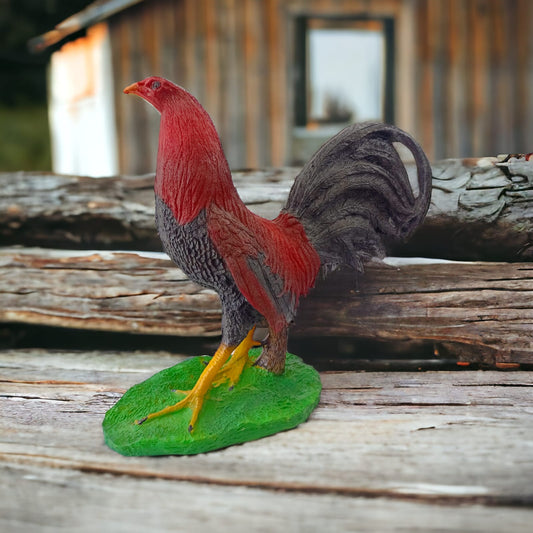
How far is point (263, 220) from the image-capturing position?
1.57 meters

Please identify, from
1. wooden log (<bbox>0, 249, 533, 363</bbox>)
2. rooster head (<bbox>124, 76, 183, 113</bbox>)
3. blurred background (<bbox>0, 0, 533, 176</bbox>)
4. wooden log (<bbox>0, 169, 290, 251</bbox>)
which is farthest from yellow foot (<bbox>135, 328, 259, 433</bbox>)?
blurred background (<bbox>0, 0, 533, 176</bbox>)

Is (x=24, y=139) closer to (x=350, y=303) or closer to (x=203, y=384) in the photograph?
(x=350, y=303)

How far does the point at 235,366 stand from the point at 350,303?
0.56m

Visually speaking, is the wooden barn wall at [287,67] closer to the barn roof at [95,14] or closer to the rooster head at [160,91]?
the barn roof at [95,14]

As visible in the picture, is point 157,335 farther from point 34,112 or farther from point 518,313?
point 34,112

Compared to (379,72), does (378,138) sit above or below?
below

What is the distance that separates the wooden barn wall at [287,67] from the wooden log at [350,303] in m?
2.21

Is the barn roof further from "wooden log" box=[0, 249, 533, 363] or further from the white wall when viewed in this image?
"wooden log" box=[0, 249, 533, 363]

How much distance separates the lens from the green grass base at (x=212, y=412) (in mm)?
1358

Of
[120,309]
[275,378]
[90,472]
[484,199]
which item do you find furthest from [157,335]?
[484,199]

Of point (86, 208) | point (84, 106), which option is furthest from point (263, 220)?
point (84, 106)

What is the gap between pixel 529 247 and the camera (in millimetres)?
1965

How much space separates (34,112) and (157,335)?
560 cm

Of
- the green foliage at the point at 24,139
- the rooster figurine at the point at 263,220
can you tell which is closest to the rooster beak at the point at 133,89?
the rooster figurine at the point at 263,220
